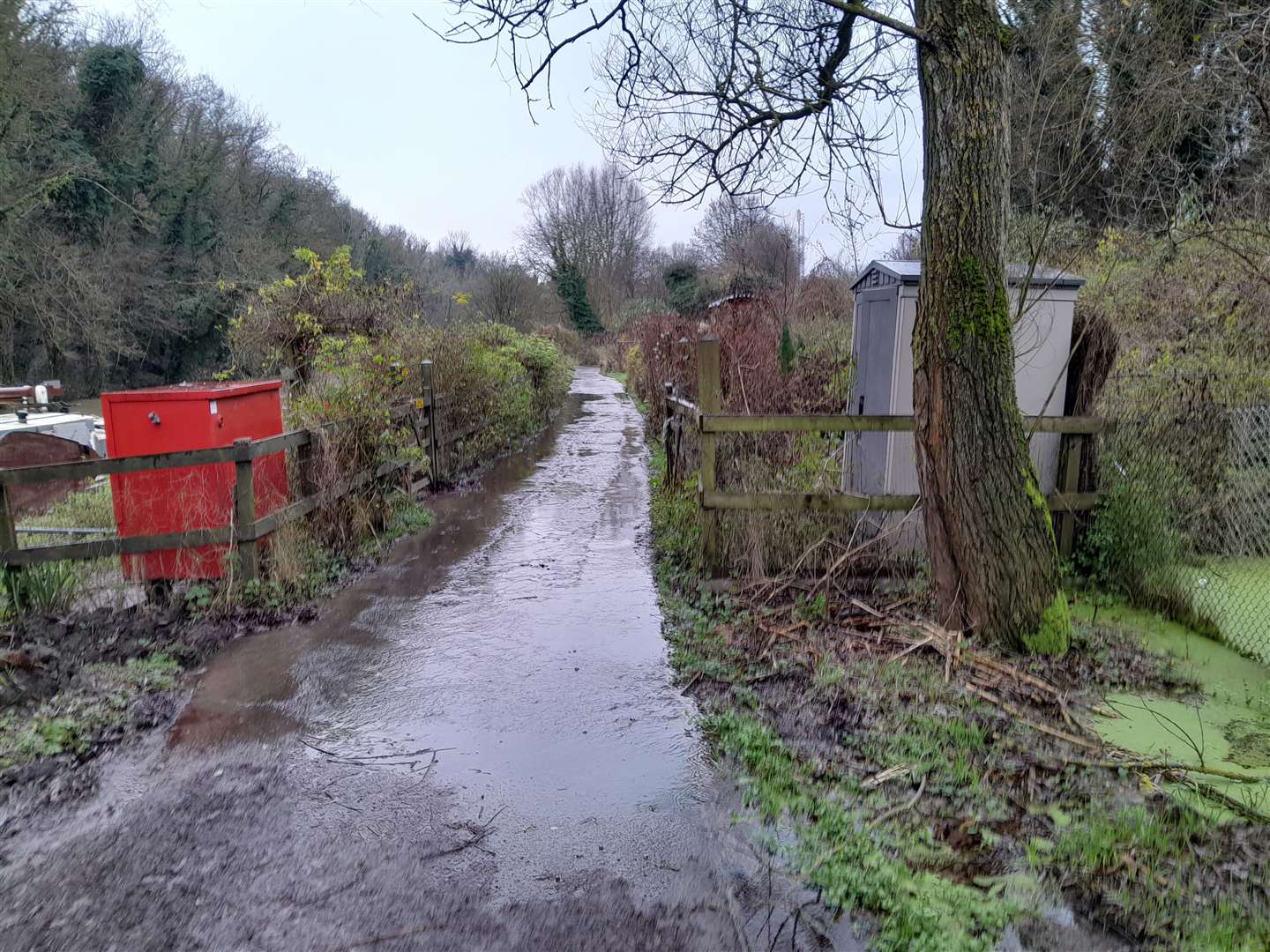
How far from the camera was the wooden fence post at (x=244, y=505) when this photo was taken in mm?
5695

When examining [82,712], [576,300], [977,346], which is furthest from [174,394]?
[576,300]

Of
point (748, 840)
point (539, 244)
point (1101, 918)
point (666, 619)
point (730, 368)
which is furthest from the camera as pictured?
point (539, 244)

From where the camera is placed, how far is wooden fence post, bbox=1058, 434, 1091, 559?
244 inches

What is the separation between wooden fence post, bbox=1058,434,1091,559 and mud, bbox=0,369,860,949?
3.26m

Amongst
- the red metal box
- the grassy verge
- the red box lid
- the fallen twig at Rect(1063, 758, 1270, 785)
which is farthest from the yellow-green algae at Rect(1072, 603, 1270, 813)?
the red box lid

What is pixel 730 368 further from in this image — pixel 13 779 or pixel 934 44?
pixel 13 779

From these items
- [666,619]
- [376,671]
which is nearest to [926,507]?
[666,619]

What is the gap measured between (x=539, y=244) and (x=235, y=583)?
155ft

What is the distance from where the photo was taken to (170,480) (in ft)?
19.4

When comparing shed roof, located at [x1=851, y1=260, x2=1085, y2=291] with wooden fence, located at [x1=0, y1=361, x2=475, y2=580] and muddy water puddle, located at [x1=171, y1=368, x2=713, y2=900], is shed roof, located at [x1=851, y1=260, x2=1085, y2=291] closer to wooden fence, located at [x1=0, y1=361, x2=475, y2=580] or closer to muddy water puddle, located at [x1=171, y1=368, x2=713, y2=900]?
muddy water puddle, located at [x1=171, y1=368, x2=713, y2=900]

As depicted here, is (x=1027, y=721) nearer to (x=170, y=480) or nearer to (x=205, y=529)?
(x=205, y=529)

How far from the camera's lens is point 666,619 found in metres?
5.75

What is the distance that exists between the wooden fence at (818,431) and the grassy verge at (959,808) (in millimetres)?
1209

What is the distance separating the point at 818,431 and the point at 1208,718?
3073 millimetres
